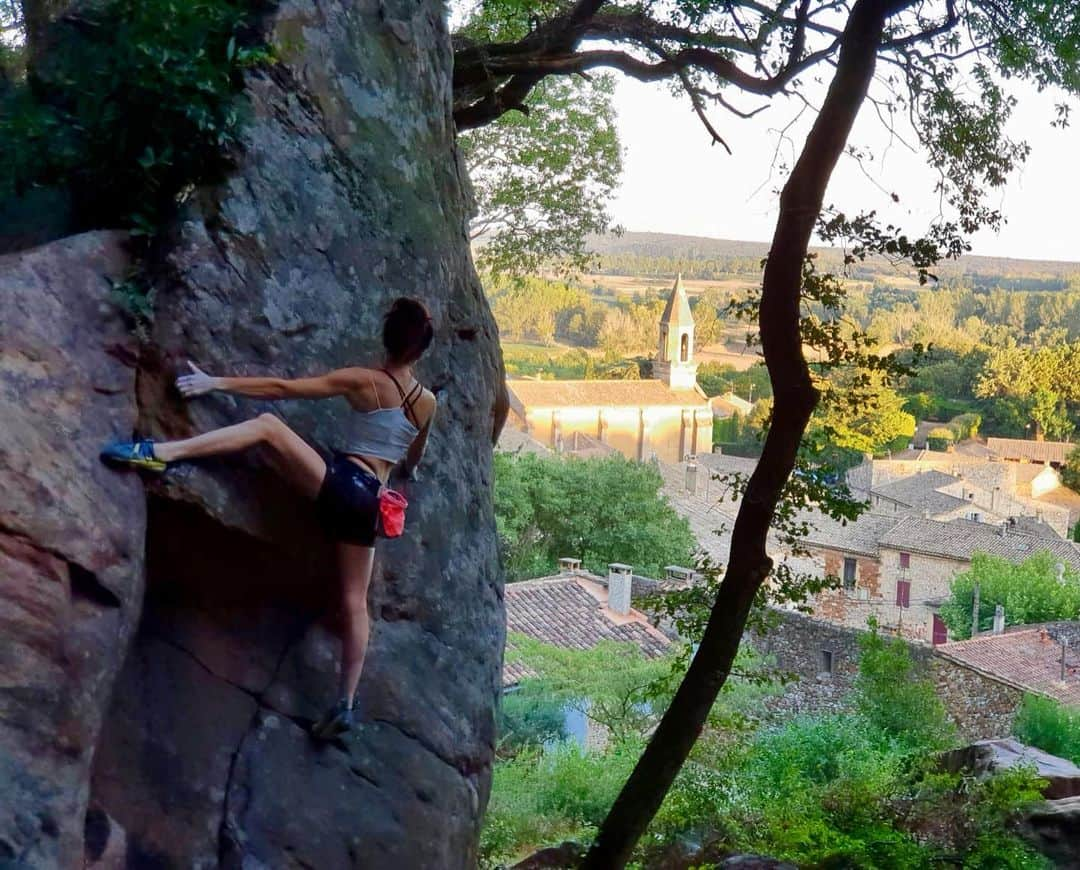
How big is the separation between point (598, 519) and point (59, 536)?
32.2 m

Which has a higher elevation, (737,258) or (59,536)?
(737,258)

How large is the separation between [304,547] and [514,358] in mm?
67103

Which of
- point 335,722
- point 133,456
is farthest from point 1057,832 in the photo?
point 133,456

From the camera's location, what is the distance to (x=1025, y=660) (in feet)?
74.3

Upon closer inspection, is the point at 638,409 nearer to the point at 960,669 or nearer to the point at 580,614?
the point at 580,614

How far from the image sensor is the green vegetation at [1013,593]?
93.5 feet

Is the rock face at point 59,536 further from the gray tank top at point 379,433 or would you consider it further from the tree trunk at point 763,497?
the tree trunk at point 763,497

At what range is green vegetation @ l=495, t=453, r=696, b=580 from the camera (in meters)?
35.4

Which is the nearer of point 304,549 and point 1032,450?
point 304,549

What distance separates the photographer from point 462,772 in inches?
225

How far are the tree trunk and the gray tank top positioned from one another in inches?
114

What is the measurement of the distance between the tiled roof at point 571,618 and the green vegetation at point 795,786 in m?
1.43

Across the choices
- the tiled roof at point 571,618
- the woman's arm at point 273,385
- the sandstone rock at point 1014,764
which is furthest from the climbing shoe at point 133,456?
the tiled roof at point 571,618

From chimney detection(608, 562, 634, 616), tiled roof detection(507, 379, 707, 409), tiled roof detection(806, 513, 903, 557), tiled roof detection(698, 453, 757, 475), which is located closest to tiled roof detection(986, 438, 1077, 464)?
tiled roof detection(698, 453, 757, 475)
